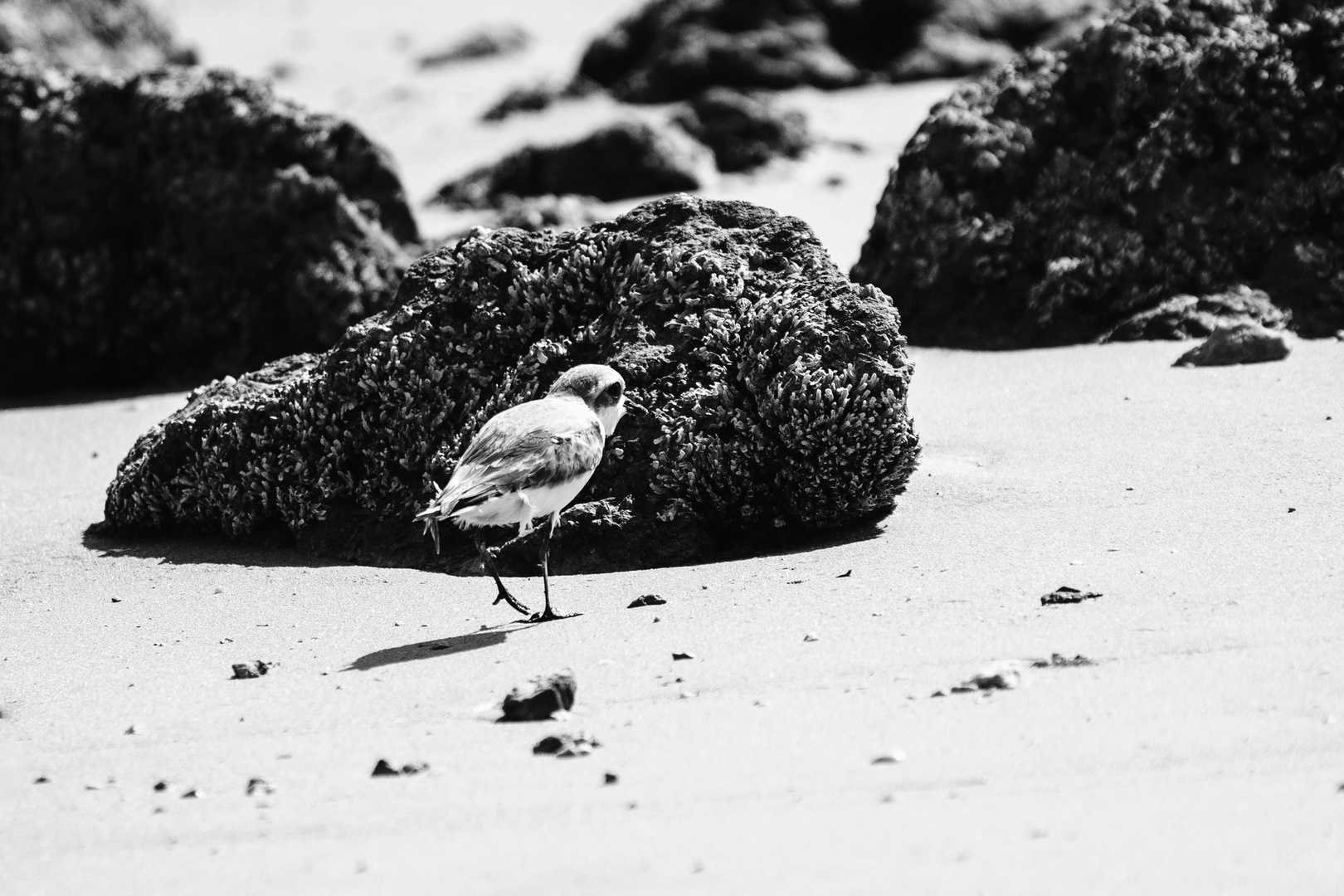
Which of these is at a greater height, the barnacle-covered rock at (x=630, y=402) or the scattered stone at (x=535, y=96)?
the scattered stone at (x=535, y=96)

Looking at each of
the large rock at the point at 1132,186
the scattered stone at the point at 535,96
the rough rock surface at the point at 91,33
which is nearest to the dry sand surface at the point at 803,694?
the large rock at the point at 1132,186

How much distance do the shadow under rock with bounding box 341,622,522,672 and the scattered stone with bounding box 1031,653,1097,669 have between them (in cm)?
212

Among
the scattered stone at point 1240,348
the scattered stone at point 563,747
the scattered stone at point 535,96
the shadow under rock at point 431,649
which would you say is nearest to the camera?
the scattered stone at point 563,747

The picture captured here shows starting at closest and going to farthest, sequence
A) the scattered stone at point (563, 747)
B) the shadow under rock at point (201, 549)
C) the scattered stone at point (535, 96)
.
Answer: the scattered stone at point (563, 747)
the shadow under rock at point (201, 549)
the scattered stone at point (535, 96)

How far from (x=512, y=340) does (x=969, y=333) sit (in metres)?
3.80

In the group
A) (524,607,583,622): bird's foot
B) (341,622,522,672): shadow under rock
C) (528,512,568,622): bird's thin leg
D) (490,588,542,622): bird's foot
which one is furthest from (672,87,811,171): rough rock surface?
(341,622,522,672): shadow under rock

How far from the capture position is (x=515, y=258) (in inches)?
306

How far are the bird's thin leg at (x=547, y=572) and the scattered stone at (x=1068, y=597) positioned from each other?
76.1 inches

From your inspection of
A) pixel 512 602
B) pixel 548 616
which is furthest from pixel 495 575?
pixel 548 616

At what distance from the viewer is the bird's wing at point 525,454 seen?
617 centimetres

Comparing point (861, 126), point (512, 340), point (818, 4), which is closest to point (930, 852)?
point (512, 340)

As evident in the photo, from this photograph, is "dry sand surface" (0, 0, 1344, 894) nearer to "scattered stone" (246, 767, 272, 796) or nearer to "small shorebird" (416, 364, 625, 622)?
"scattered stone" (246, 767, 272, 796)

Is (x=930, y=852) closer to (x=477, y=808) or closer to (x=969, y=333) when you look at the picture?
(x=477, y=808)

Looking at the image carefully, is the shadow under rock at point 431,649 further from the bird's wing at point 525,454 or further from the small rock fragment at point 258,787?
the small rock fragment at point 258,787
